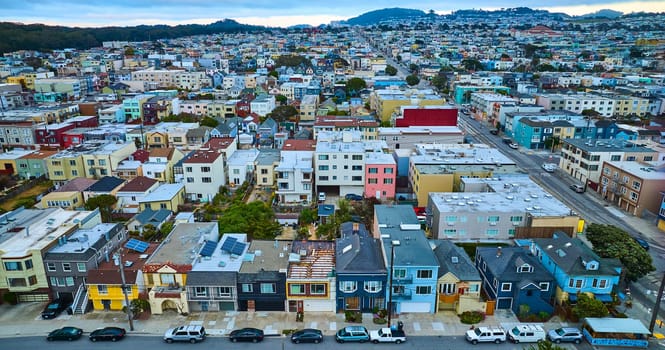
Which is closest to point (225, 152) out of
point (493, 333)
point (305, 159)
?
point (305, 159)

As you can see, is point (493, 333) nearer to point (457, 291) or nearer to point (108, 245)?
point (457, 291)

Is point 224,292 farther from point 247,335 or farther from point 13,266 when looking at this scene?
point 13,266

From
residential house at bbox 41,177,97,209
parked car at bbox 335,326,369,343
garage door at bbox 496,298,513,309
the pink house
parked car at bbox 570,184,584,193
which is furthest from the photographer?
parked car at bbox 570,184,584,193

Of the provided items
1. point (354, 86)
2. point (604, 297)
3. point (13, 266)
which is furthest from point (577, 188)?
point (354, 86)

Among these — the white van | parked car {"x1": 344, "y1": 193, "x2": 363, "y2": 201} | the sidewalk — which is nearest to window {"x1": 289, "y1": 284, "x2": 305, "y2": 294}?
the sidewalk

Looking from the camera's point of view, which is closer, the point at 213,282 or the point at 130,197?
the point at 213,282

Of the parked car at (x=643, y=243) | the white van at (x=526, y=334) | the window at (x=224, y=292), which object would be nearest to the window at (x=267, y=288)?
the window at (x=224, y=292)

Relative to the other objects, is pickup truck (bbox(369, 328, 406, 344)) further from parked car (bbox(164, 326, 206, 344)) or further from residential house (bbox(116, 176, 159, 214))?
residential house (bbox(116, 176, 159, 214))
